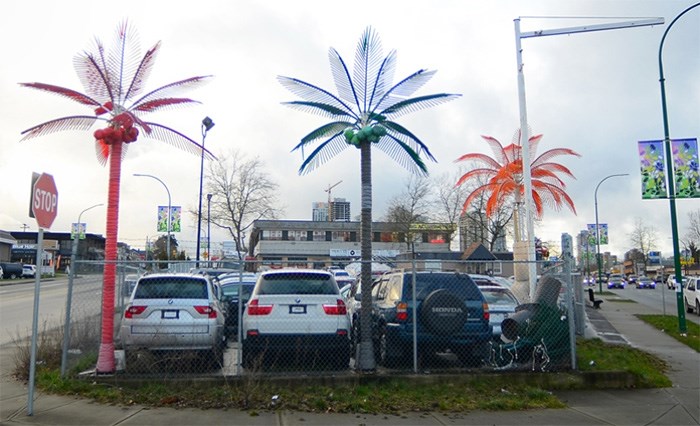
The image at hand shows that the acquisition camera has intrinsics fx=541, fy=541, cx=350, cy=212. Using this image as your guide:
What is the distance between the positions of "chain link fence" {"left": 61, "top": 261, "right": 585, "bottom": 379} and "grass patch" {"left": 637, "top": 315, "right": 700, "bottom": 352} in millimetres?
6204

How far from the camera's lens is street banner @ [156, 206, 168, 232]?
34.8 metres

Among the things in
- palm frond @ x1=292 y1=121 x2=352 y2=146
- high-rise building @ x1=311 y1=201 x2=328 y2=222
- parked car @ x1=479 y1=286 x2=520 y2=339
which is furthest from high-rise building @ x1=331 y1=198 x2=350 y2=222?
palm frond @ x1=292 y1=121 x2=352 y2=146

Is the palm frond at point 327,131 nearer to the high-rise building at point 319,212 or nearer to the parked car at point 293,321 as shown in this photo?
the parked car at point 293,321

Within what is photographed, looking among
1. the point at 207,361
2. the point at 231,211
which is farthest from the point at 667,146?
the point at 231,211

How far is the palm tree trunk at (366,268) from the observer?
8.82 m

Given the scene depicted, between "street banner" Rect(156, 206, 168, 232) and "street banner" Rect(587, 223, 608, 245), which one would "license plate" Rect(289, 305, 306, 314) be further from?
"street banner" Rect(587, 223, 608, 245)

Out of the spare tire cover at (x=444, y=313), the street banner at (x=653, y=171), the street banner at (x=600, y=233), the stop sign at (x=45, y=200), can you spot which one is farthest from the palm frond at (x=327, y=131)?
the street banner at (x=600, y=233)

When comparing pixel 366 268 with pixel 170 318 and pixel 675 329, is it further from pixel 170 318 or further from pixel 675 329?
pixel 675 329

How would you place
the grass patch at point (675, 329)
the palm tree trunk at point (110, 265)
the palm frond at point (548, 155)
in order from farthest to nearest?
the palm frond at point (548, 155) → the grass patch at point (675, 329) → the palm tree trunk at point (110, 265)

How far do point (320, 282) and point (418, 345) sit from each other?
6.47 ft

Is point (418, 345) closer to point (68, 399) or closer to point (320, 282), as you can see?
point (320, 282)

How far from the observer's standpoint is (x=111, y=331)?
28.4ft

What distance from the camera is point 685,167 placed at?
625 inches

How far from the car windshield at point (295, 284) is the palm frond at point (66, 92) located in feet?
13.8
